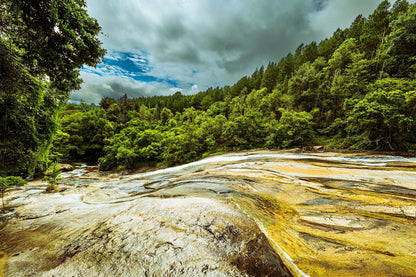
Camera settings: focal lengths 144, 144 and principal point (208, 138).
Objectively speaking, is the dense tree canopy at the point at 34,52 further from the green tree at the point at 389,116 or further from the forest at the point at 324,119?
the green tree at the point at 389,116

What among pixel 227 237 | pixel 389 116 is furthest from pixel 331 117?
pixel 227 237

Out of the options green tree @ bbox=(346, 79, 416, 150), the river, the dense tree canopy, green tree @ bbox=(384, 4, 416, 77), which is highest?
green tree @ bbox=(384, 4, 416, 77)

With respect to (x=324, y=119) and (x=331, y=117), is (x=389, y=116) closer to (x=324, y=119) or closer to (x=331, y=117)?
(x=331, y=117)

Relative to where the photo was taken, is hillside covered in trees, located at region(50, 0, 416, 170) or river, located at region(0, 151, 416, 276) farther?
hillside covered in trees, located at region(50, 0, 416, 170)

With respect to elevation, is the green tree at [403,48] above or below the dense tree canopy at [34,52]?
above

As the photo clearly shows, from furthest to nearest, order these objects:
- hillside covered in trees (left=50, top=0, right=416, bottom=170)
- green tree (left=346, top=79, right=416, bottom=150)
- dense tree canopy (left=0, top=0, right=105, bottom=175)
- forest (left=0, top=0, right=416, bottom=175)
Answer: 1. hillside covered in trees (left=50, top=0, right=416, bottom=170)
2. forest (left=0, top=0, right=416, bottom=175)
3. green tree (left=346, top=79, right=416, bottom=150)
4. dense tree canopy (left=0, top=0, right=105, bottom=175)

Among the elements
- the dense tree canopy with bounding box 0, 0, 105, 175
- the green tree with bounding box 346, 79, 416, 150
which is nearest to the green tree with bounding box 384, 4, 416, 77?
the green tree with bounding box 346, 79, 416, 150

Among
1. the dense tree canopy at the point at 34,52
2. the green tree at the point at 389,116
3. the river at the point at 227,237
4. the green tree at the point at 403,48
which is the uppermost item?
the green tree at the point at 403,48

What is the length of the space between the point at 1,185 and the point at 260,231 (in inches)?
510

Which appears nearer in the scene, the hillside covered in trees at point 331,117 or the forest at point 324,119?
the forest at point 324,119

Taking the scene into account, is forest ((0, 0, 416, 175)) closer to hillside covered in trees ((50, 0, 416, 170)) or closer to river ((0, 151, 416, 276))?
hillside covered in trees ((50, 0, 416, 170))

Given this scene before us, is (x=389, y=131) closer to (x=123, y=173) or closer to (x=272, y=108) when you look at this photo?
(x=272, y=108)

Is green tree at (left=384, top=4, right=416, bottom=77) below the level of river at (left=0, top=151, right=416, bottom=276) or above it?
above

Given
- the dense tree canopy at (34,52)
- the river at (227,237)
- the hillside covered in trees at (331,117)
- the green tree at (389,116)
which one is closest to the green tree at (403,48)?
the hillside covered in trees at (331,117)
